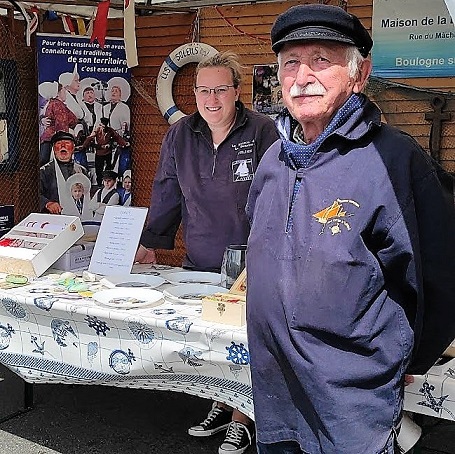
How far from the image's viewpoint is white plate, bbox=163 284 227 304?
240 cm

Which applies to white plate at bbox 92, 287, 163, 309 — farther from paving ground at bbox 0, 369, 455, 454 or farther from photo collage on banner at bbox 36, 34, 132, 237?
photo collage on banner at bbox 36, 34, 132, 237

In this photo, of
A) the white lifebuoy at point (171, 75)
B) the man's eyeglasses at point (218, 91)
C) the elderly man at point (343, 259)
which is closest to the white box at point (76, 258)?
the man's eyeglasses at point (218, 91)

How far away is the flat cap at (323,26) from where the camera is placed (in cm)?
144

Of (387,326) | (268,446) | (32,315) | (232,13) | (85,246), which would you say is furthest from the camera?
(232,13)

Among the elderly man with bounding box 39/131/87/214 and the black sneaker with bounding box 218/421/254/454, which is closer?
the black sneaker with bounding box 218/421/254/454

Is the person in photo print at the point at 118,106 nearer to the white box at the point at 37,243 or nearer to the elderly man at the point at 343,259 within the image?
the white box at the point at 37,243

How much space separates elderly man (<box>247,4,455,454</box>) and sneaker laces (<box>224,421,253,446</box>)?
1.41m

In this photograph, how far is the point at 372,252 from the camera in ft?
4.63

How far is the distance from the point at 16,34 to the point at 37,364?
3.53m

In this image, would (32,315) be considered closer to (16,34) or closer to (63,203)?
(63,203)

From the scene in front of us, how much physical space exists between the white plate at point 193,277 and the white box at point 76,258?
1.28ft

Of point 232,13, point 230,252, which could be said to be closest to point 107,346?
point 230,252

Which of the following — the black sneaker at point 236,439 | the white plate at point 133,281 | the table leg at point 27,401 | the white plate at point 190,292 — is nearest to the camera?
the white plate at point 190,292

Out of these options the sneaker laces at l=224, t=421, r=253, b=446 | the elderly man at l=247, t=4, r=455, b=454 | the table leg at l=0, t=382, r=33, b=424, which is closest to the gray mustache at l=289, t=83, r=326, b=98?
the elderly man at l=247, t=4, r=455, b=454
